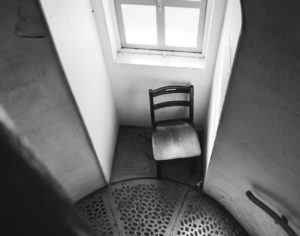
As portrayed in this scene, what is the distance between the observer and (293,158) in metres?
1.39

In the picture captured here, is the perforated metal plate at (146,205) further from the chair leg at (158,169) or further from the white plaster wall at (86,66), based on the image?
the white plaster wall at (86,66)

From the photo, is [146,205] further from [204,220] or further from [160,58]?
[160,58]

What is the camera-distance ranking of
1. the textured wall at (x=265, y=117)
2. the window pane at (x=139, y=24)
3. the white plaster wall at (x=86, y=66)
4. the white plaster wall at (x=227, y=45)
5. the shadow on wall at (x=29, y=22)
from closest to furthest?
1. the textured wall at (x=265, y=117)
2. the shadow on wall at (x=29, y=22)
3. the white plaster wall at (x=227, y=45)
4. the white plaster wall at (x=86, y=66)
5. the window pane at (x=139, y=24)

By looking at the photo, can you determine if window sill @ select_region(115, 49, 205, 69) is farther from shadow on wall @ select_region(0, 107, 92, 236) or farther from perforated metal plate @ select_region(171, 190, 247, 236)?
shadow on wall @ select_region(0, 107, 92, 236)

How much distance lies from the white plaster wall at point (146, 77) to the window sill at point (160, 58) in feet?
0.11

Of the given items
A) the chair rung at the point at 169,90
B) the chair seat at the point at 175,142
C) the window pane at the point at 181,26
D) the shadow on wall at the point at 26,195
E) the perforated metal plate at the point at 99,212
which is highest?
the shadow on wall at the point at 26,195

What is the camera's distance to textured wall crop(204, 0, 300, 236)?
1.11 m

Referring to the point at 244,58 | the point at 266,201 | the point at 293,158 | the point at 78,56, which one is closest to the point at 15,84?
the point at 78,56

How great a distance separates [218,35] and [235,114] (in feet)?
2.42

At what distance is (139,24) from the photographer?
2320mm

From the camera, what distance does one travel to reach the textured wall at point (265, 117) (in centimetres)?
111

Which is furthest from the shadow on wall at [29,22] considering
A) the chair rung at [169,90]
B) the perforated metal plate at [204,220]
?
the perforated metal plate at [204,220]

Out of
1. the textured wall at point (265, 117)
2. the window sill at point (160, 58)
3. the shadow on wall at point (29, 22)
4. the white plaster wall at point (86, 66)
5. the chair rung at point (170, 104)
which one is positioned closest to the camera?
the textured wall at point (265, 117)

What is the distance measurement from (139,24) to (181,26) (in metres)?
0.34
